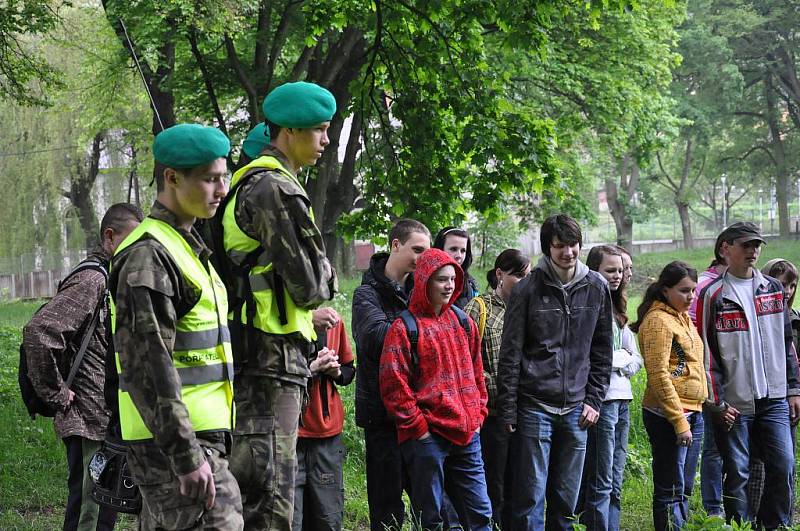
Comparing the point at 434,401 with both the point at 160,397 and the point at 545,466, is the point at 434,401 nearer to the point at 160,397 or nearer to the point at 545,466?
the point at 545,466

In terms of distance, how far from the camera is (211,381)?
3695mm

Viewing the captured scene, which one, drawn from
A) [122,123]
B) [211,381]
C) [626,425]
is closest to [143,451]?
[211,381]

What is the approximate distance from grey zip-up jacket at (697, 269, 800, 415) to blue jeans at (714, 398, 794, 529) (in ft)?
0.37

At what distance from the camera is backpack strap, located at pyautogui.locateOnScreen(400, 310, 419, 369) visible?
5.77 metres

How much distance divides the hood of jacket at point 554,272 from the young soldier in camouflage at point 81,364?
2.44 metres

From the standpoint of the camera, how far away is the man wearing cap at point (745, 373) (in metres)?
7.03

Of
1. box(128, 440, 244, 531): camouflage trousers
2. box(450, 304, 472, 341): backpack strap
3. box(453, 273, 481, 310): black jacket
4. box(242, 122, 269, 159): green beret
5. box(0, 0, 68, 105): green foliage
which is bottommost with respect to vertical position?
box(128, 440, 244, 531): camouflage trousers

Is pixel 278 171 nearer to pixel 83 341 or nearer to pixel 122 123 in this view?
pixel 83 341

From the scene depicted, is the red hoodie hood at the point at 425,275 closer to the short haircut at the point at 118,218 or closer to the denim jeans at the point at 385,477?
the denim jeans at the point at 385,477

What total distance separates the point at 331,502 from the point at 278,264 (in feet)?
6.99

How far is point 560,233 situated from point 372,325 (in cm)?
130

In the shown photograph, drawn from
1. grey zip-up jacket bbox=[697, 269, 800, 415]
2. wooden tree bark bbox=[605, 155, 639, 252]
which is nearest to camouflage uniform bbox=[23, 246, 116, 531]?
grey zip-up jacket bbox=[697, 269, 800, 415]

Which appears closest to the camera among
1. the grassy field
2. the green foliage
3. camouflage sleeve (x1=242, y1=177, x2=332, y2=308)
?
camouflage sleeve (x1=242, y1=177, x2=332, y2=308)

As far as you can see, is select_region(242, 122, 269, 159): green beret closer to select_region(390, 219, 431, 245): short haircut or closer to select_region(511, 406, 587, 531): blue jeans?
select_region(390, 219, 431, 245): short haircut
